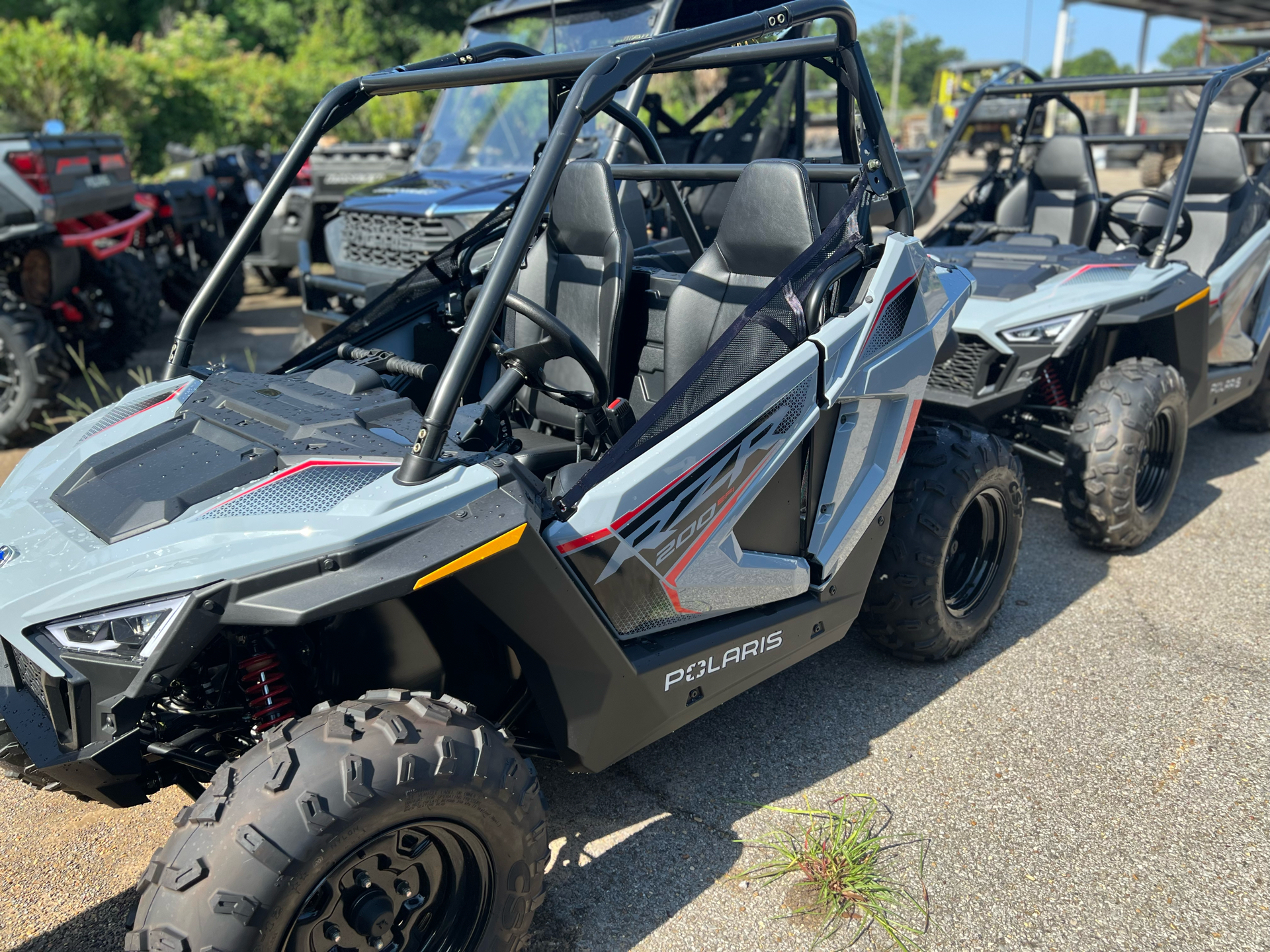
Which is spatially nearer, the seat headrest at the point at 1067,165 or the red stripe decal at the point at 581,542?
the red stripe decal at the point at 581,542

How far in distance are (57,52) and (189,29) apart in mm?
10199

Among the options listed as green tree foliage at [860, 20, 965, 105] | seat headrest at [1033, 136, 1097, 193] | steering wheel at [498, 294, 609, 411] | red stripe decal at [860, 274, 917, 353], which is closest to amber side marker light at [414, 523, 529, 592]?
steering wheel at [498, 294, 609, 411]

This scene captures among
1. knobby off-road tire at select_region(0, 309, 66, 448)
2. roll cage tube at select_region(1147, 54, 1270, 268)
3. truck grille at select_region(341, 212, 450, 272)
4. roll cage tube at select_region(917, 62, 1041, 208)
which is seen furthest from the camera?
truck grille at select_region(341, 212, 450, 272)

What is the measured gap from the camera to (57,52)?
10977mm

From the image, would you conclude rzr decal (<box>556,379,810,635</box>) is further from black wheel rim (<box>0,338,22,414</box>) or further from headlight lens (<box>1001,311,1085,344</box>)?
black wheel rim (<box>0,338,22,414</box>)

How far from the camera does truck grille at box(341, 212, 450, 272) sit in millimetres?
5254

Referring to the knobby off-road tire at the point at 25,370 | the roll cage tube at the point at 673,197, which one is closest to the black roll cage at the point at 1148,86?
the roll cage tube at the point at 673,197

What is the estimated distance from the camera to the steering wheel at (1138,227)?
4875 millimetres

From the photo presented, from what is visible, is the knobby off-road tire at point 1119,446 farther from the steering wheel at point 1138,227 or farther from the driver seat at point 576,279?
the driver seat at point 576,279

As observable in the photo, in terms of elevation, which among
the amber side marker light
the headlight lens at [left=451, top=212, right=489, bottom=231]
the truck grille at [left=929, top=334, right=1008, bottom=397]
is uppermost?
the headlight lens at [left=451, top=212, right=489, bottom=231]

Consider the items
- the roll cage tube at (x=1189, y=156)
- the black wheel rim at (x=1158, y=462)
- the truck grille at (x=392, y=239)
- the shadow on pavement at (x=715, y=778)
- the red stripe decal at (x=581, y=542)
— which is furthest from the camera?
the truck grille at (x=392, y=239)

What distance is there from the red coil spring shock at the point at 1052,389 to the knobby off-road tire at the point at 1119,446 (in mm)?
273

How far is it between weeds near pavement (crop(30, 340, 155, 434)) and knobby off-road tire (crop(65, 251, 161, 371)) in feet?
0.34

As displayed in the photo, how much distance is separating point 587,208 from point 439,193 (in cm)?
275
